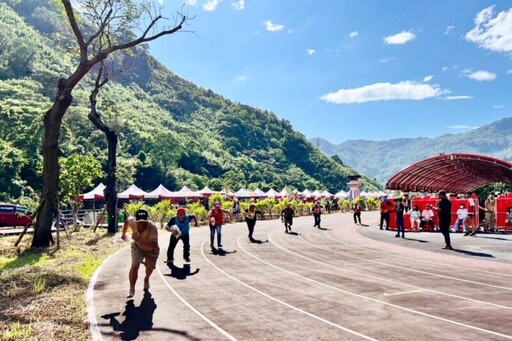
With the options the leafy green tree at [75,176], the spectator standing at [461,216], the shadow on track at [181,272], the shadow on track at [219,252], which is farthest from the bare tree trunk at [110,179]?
the spectator standing at [461,216]

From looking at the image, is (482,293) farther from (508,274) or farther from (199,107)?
(199,107)

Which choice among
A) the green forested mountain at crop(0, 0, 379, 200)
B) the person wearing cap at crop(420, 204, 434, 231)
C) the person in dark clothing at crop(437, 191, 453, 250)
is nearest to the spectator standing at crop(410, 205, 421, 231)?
the person wearing cap at crop(420, 204, 434, 231)

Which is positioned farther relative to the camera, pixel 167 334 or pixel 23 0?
pixel 23 0

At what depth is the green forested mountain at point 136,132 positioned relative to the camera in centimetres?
5938

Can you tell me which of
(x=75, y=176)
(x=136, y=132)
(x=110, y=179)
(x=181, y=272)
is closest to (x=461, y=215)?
(x=181, y=272)

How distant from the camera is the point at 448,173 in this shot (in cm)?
3397

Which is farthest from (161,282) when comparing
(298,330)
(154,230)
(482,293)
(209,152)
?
(209,152)

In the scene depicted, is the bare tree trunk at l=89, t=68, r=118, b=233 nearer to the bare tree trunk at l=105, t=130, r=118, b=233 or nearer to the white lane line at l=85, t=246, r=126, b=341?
the bare tree trunk at l=105, t=130, r=118, b=233

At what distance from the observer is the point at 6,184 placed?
43719 mm

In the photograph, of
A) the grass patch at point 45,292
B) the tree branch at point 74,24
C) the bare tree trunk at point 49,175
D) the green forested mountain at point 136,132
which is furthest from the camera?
the green forested mountain at point 136,132

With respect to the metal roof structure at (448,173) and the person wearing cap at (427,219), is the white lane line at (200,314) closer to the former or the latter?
the person wearing cap at (427,219)

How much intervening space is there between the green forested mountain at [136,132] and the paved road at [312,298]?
16771mm

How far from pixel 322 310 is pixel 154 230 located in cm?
394

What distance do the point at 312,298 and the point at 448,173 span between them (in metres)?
30.1
